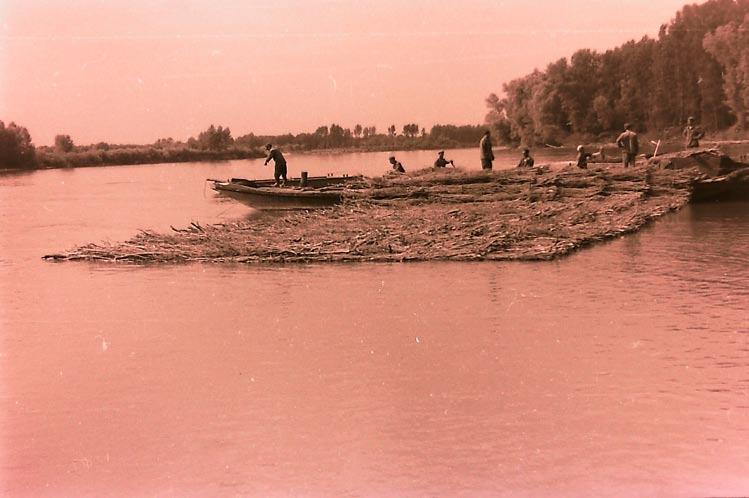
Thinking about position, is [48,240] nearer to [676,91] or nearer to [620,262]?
[620,262]

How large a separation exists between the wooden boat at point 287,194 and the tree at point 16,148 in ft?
176

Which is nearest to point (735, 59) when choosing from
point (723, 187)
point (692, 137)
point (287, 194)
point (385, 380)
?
point (692, 137)

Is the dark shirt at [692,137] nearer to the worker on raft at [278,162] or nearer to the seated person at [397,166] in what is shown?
the seated person at [397,166]

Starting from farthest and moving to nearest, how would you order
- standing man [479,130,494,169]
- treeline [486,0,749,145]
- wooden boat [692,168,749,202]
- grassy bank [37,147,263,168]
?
grassy bank [37,147,263,168], treeline [486,0,749,145], standing man [479,130,494,169], wooden boat [692,168,749,202]

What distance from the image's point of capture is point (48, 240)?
25.7 m

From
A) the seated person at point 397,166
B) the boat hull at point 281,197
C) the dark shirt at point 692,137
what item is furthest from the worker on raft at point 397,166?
the dark shirt at point 692,137

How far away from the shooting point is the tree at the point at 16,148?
255ft

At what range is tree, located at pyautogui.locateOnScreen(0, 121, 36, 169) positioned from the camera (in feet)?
255

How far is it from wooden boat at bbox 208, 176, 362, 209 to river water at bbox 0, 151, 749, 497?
30.2 ft

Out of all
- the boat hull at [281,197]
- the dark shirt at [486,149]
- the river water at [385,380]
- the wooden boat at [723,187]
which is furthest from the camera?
the dark shirt at [486,149]

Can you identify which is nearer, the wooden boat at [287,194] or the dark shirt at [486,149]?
the wooden boat at [287,194]

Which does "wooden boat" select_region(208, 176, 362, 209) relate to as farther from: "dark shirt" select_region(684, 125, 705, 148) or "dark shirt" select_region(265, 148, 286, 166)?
"dark shirt" select_region(684, 125, 705, 148)

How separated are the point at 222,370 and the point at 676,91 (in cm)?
7929

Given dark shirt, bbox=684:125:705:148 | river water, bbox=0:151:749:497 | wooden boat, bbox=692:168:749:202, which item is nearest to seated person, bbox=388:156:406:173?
wooden boat, bbox=692:168:749:202
